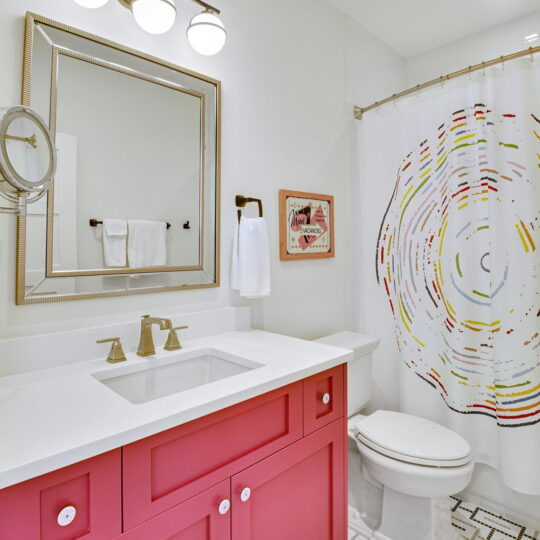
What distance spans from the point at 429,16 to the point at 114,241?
2.22m

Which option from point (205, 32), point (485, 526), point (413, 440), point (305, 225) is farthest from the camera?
point (305, 225)

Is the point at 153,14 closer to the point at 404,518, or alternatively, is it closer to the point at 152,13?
the point at 152,13

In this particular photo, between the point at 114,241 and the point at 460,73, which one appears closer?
the point at 114,241

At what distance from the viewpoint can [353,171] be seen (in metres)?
2.34

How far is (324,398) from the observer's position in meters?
1.27


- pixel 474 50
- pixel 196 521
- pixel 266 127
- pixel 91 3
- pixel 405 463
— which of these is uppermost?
pixel 474 50

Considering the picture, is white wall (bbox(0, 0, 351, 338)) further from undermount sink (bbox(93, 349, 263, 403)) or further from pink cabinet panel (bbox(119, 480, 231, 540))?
pink cabinet panel (bbox(119, 480, 231, 540))

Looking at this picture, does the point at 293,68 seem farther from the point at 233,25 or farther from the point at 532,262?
the point at 532,262

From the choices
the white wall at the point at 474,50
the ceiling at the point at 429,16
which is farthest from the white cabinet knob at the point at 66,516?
the white wall at the point at 474,50

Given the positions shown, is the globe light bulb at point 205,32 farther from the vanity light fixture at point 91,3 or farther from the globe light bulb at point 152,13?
the vanity light fixture at point 91,3

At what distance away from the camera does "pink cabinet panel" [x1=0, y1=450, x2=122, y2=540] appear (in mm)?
663

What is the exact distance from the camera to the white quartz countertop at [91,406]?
2.28ft

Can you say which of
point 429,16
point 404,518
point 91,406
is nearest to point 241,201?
point 91,406

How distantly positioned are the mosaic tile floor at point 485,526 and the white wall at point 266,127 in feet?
3.66
